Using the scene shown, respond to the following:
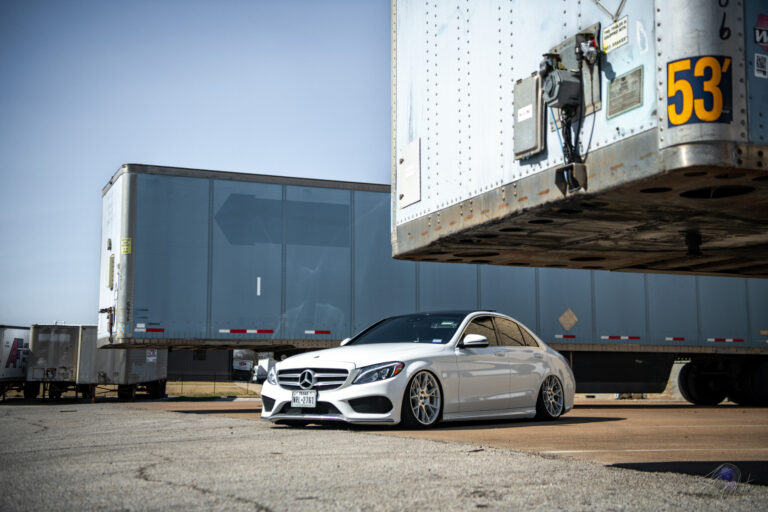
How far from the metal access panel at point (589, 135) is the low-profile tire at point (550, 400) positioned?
307 centimetres

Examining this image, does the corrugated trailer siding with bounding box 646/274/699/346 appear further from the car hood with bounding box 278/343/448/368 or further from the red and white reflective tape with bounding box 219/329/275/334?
the car hood with bounding box 278/343/448/368

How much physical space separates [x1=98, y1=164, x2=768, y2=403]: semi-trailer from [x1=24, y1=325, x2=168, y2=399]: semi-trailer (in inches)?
347

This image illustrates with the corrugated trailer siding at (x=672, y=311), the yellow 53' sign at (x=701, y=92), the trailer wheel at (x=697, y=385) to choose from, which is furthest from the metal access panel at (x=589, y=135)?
the trailer wheel at (x=697, y=385)

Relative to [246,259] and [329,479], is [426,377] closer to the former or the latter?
[329,479]

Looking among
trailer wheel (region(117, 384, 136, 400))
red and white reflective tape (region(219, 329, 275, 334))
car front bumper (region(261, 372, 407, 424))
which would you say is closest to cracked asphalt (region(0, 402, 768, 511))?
car front bumper (region(261, 372, 407, 424))

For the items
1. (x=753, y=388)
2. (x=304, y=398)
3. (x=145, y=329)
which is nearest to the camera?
(x=304, y=398)

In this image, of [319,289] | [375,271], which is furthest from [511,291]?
[319,289]

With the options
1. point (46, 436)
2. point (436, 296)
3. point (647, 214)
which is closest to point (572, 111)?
point (647, 214)

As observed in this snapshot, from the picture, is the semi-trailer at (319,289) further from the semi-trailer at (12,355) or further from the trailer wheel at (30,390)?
the trailer wheel at (30,390)

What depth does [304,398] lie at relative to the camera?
28.9 feet

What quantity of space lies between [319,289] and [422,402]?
7013mm

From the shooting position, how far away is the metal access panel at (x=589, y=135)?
4188 mm

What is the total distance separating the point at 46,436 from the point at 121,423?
183 cm

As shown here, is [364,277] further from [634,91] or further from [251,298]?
[634,91]
